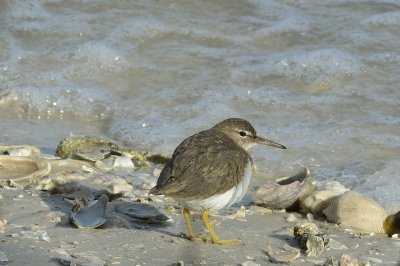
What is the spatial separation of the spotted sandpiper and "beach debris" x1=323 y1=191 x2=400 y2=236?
0.70m

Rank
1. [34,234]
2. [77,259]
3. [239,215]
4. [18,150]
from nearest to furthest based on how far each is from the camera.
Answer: [77,259] → [34,234] → [239,215] → [18,150]

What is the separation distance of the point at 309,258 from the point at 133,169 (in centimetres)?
216

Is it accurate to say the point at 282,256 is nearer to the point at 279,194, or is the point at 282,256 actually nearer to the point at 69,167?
the point at 279,194

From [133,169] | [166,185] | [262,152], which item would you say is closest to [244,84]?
[262,152]

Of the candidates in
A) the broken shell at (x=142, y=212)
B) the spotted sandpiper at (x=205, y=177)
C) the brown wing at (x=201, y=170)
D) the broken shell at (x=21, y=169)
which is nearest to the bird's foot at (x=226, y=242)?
the spotted sandpiper at (x=205, y=177)

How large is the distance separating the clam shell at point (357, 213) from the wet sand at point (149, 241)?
0.07m

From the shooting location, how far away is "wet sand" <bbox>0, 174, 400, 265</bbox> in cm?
466

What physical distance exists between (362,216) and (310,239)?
29.9 inches

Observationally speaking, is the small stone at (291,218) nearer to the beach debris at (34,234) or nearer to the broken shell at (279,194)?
the broken shell at (279,194)

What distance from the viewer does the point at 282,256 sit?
4961 mm

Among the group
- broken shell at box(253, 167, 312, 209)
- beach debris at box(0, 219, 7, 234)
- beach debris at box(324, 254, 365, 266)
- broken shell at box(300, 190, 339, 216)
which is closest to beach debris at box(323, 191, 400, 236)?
broken shell at box(300, 190, 339, 216)

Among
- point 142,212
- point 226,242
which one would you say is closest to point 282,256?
point 226,242

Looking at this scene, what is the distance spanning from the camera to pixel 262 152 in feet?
24.6

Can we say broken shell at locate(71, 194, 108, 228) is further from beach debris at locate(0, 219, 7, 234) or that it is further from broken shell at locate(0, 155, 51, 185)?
broken shell at locate(0, 155, 51, 185)
